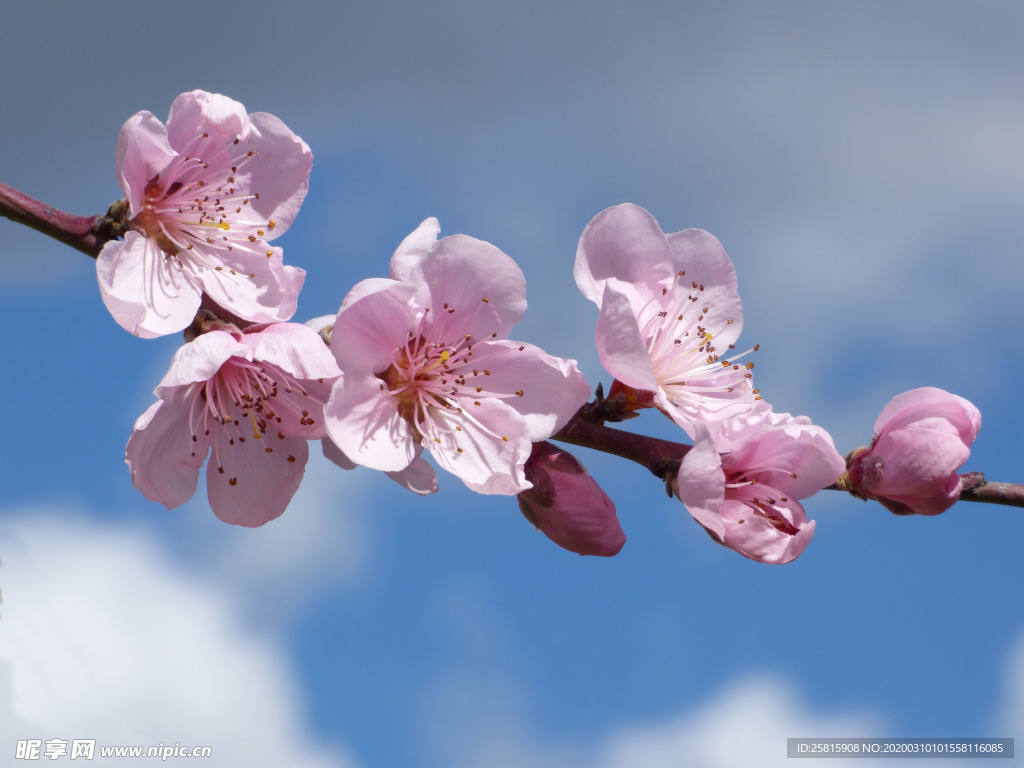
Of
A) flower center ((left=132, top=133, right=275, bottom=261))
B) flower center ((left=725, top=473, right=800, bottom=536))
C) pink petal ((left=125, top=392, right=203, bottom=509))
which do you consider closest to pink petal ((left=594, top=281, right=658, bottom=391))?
flower center ((left=725, top=473, right=800, bottom=536))

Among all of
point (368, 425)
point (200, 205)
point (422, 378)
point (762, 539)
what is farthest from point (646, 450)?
point (200, 205)

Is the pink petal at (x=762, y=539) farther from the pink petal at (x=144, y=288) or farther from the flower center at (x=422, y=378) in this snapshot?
the pink petal at (x=144, y=288)

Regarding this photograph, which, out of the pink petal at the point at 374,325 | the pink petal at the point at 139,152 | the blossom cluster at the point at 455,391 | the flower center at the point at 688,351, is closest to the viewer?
the pink petal at the point at 374,325

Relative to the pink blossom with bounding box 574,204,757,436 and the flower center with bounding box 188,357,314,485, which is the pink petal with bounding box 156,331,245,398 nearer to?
the flower center with bounding box 188,357,314,485

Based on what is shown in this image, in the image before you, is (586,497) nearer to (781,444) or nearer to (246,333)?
(781,444)

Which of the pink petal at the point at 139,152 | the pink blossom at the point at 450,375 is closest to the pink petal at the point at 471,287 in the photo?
the pink blossom at the point at 450,375

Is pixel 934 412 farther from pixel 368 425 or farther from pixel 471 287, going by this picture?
pixel 368 425

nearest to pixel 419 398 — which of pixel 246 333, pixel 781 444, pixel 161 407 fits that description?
pixel 246 333
